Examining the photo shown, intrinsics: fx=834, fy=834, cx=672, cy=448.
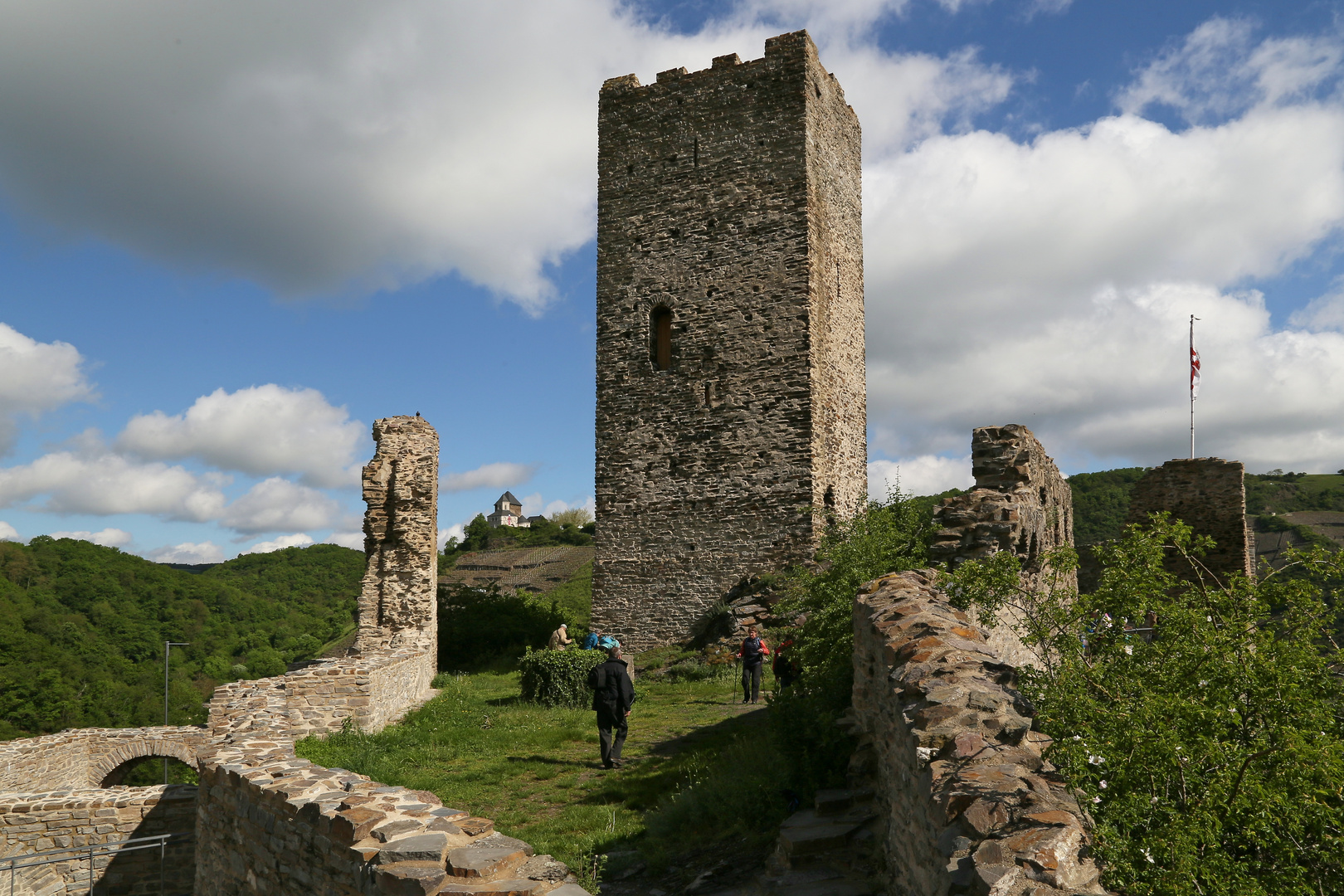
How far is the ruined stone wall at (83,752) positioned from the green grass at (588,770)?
6525mm

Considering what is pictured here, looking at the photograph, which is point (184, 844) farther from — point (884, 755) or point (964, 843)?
point (964, 843)

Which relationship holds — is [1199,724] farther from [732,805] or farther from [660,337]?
[660,337]

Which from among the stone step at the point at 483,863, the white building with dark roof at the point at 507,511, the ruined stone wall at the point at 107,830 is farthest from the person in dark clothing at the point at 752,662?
the white building with dark roof at the point at 507,511

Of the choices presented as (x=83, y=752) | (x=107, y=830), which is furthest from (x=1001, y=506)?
(x=83, y=752)

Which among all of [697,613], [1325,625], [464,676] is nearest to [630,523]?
[697,613]

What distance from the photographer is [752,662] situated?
1261 centimetres

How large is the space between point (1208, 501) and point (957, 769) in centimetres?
1751

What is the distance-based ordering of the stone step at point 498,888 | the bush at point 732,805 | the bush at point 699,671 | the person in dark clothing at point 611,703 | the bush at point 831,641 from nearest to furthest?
1. the stone step at point 498,888
2. the bush at point 831,641
3. the bush at point 732,805
4. the person in dark clothing at point 611,703
5. the bush at point 699,671

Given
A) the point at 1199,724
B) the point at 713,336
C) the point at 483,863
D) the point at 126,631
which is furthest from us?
the point at 126,631

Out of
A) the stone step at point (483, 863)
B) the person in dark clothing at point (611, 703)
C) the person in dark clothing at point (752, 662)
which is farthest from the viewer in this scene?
the person in dark clothing at point (752, 662)

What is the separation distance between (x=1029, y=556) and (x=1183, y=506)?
32.7 ft

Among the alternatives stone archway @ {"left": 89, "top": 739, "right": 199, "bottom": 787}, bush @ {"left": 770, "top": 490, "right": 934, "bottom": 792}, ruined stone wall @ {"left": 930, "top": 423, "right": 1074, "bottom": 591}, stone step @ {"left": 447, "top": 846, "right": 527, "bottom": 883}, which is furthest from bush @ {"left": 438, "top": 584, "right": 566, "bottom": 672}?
stone step @ {"left": 447, "top": 846, "right": 527, "bottom": 883}

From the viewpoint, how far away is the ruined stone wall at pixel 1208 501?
56.6 feet

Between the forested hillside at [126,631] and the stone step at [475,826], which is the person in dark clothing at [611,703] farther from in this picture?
the forested hillside at [126,631]
